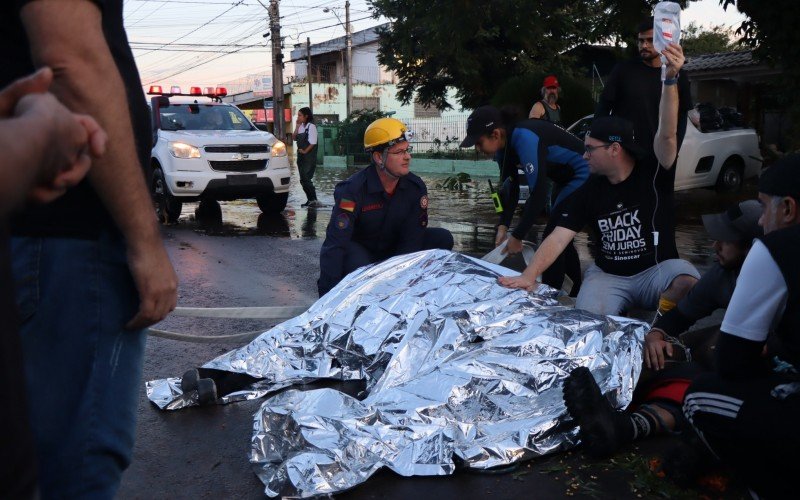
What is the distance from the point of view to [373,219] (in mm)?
5570

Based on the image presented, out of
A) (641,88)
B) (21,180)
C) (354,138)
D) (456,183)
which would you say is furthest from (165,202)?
(354,138)

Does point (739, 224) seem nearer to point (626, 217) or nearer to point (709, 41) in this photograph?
point (626, 217)

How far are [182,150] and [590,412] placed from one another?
9.86m

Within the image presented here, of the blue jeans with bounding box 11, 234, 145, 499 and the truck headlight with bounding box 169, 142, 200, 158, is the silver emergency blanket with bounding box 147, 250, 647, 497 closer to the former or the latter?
the blue jeans with bounding box 11, 234, 145, 499

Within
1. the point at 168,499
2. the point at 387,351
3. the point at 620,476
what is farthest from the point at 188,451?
the point at 620,476

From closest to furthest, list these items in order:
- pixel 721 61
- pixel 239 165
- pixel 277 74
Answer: pixel 239 165 < pixel 721 61 < pixel 277 74

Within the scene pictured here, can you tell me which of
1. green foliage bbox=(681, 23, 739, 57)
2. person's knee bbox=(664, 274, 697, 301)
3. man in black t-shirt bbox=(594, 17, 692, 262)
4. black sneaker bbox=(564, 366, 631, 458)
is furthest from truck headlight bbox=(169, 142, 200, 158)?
green foliage bbox=(681, 23, 739, 57)

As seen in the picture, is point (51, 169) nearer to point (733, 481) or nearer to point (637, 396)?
point (733, 481)

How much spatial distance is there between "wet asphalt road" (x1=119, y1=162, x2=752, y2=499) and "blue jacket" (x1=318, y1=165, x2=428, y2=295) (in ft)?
3.00

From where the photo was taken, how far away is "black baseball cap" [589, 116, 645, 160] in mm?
4660

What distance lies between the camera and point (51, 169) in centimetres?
113

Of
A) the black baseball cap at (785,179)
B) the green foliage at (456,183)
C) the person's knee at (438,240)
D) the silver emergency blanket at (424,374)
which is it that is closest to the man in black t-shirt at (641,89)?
the person's knee at (438,240)

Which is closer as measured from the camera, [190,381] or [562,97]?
[190,381]

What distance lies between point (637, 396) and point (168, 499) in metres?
2.09
